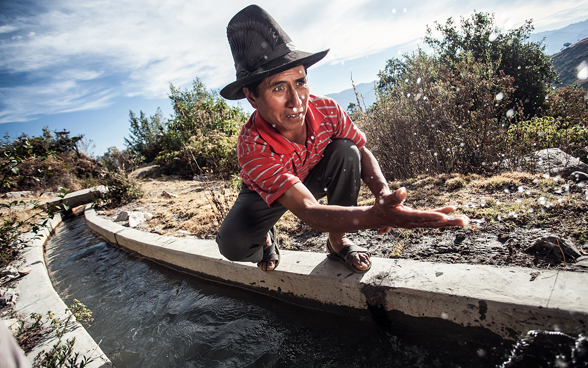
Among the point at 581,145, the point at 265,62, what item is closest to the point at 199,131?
the point at 265,62

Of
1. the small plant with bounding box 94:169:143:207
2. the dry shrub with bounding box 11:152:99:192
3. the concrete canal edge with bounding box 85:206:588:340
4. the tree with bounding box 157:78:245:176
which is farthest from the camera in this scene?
the dry shrub with bounding box 11:152:99:192

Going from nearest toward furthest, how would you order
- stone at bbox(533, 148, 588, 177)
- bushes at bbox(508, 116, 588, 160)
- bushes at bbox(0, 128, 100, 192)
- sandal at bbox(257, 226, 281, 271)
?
sandal at bbox(257, 226, 281, 271) → stone at bbox(533, 148, 588, 177) → bushes at bbox(508, 116, 588, 160) → bushes at bbox(0, 128, 100, 192)

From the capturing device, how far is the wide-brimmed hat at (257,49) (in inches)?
66.9

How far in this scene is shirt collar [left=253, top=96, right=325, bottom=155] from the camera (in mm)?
1816

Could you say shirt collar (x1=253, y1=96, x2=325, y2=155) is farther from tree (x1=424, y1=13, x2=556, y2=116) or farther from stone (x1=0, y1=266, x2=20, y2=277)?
tree (x1=424, y1=13, x2=556, y2=116)

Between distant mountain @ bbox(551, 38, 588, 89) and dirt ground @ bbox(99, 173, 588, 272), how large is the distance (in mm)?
49503

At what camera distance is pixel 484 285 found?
1.36 m

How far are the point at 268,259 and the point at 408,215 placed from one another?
55.6 inches

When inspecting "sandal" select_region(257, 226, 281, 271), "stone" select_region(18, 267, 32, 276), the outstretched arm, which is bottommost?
"sandal" select_region(257, 226, 281, 271)

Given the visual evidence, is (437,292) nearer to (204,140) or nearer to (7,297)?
(7,297)

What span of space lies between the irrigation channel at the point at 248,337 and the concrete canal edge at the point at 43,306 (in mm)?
228

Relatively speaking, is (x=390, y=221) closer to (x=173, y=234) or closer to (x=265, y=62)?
(x=265, y=62)

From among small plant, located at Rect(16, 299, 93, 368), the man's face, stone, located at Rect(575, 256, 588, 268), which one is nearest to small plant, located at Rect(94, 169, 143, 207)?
small plant, located at Rect(16, 299, 93, 368)

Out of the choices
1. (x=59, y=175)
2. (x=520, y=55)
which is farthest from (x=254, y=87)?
(x=520, y=55)
